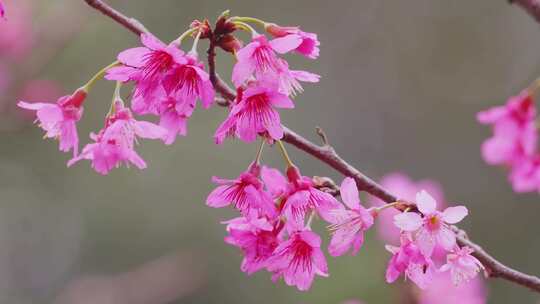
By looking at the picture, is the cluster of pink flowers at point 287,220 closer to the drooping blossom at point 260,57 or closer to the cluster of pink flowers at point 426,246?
the cluster of pink flowers at point 426,246

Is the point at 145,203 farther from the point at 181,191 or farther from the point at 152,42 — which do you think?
the point at 152,42

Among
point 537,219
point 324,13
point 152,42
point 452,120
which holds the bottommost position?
point 537,219

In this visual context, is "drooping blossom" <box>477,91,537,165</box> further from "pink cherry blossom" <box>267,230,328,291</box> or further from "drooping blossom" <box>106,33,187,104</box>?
"drooping blossom" <box>106,33,187,104</box>

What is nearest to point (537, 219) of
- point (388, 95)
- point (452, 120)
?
point (452, 120)

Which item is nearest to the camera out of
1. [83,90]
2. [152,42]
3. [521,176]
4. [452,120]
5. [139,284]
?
[152,42]

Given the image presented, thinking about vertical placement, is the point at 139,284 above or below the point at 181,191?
above

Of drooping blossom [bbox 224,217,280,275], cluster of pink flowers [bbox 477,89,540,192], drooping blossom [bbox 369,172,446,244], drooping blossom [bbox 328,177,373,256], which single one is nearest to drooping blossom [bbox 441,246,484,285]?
drooping blossom [bbox 328,177,373,256]

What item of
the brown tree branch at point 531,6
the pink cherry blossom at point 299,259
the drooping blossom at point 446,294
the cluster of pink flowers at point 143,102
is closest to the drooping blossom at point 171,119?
the cluster of pink flowers at point 143,102
